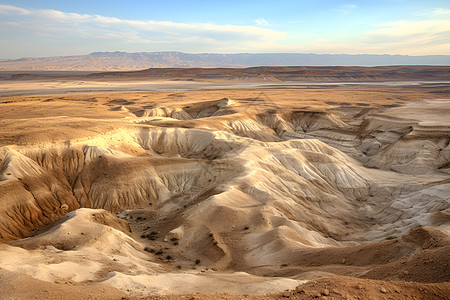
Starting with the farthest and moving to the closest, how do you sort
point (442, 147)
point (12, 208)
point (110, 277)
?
point (442, 147)
point (12, 208)
point (110, 277)

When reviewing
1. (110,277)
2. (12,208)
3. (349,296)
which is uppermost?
(349,296)

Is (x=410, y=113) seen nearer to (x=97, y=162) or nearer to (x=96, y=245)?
(x=97, y=162)

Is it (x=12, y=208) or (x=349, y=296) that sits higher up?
(x=349, y=296)

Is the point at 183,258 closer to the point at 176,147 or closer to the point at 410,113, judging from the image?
the point at 176,147

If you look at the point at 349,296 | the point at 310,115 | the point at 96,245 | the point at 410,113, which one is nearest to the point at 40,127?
the point at 96,245

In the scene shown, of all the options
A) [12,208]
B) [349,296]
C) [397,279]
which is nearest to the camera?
[349,296]

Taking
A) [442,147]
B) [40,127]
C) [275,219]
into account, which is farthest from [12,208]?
[442,147]

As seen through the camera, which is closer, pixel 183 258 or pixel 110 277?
pixel 110 277
